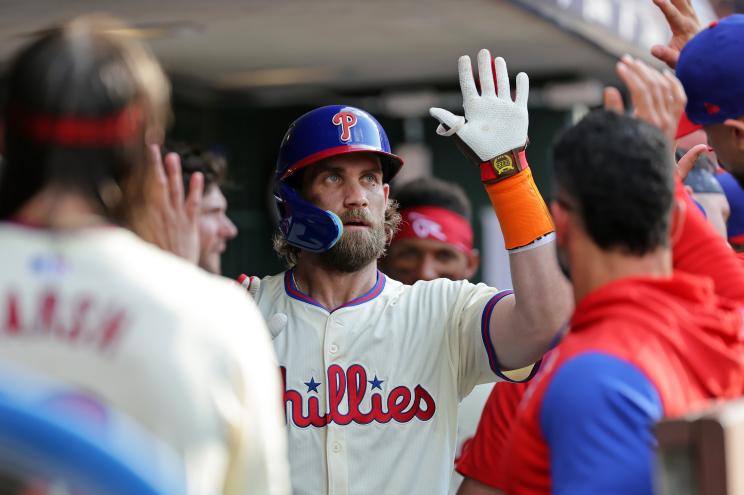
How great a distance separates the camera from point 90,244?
184cm

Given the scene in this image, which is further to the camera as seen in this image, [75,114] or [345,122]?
[345,122]

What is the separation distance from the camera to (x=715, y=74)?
2.76 metres

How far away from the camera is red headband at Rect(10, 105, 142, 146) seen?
1.82 m

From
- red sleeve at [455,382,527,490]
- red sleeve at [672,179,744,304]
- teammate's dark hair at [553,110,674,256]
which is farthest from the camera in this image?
red sleeve at [455,382,527,490]

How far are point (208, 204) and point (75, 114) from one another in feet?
10.5

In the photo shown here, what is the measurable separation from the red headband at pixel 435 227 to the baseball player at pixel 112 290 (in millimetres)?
3213

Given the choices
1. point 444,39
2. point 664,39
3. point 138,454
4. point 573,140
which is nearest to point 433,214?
point 573,140

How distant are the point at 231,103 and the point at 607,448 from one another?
11779 millimetres

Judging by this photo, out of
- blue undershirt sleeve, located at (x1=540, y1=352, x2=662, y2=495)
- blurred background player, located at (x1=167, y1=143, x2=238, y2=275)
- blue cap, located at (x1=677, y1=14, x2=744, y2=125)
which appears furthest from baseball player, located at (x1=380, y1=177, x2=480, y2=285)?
blue undershirt sleeve, located at (x1=540, y1=352, x2=662, y2=495)

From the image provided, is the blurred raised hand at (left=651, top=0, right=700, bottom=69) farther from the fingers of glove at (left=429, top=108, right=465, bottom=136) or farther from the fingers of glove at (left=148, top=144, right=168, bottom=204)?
the fingers of glove at (left=148, top=144, right=168, bottom=204)

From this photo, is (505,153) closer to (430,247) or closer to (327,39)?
(430,247)

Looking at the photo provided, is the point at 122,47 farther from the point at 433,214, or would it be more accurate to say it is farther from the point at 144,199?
the point at 433,214

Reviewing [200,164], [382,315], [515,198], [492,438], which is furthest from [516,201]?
[200,164]

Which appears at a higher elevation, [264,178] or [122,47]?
[122,47]
